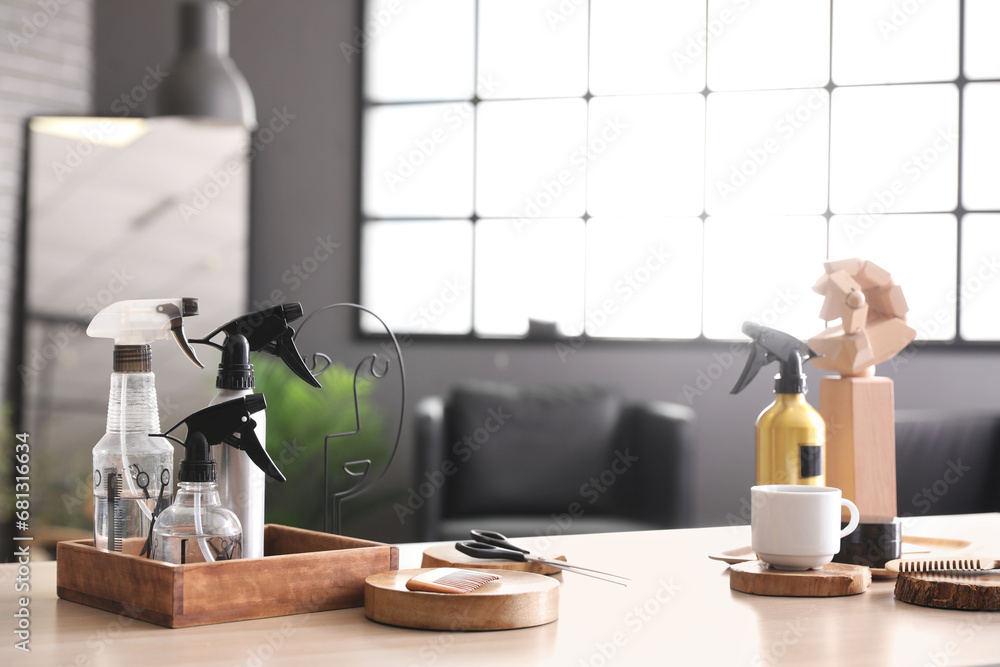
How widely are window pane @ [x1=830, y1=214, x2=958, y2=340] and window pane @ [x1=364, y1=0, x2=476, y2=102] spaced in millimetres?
1758

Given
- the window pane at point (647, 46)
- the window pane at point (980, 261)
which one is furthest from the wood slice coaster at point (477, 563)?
the window pane at point (980, 261)

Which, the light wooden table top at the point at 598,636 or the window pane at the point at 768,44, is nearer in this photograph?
the light wooden table top at the point at 598,636

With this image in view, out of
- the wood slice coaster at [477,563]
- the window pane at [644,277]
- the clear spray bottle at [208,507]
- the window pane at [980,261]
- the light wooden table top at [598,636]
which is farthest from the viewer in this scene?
the window pane at [644,277]

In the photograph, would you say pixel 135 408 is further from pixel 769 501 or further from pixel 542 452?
pixel 542 452

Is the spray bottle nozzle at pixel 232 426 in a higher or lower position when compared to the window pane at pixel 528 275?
lower

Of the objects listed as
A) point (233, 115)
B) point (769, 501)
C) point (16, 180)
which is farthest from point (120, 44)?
point (769, 501)

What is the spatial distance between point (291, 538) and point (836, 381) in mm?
728

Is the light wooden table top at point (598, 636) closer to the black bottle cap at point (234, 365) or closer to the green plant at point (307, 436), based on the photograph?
the black bottle cap at point (234, 365)

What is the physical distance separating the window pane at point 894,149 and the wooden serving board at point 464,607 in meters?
3.48

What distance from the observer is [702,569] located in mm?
1220

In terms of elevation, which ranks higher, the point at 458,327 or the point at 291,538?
the point at 458,327

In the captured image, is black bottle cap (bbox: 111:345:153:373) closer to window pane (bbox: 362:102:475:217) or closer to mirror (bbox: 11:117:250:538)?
mirror (bbox: 11:117:250:538)

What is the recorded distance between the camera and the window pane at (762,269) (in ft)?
13.2

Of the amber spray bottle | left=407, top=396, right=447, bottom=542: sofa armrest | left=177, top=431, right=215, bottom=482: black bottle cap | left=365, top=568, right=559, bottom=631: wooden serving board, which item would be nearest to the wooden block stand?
the amber spray bottle
